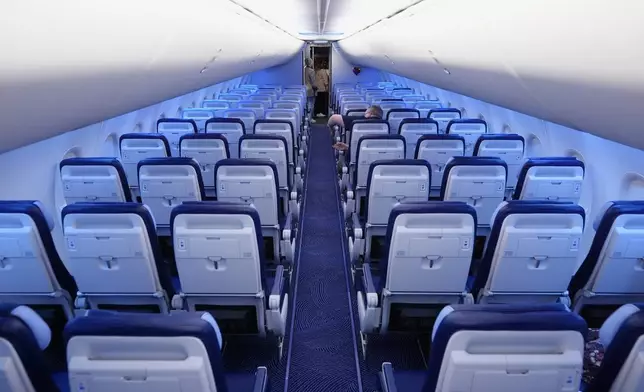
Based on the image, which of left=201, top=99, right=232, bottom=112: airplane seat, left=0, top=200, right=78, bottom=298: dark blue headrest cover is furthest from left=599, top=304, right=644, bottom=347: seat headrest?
left=201, top=99, right=232, bottom=112: airplane seat

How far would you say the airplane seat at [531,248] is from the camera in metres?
2.95

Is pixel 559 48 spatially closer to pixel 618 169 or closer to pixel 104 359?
pixel 104 359

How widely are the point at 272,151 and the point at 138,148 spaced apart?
1.71 meters

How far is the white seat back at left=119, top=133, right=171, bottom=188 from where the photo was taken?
5.80 m

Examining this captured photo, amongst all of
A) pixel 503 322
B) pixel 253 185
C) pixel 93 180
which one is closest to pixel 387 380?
pixel 503 322

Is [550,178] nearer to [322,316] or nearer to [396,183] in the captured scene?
[396,183]

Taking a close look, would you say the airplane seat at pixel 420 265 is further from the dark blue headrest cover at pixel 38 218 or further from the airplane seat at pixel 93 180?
the airplane seat at pixel 93 180

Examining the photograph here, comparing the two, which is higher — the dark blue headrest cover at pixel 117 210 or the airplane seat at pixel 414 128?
the dark blue headrest cover at pixel 117 210

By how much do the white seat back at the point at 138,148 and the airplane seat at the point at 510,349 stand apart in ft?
15.9

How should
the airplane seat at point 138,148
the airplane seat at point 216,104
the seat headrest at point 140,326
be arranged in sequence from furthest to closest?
the airplane seat at point 216,104 < the airplane seat at point 138,148 < the seat headrest at point 140,326

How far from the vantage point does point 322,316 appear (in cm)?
433

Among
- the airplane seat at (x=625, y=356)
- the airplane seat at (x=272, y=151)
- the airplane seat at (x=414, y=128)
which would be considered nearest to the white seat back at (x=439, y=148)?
the airplane seat at (x=414, y=128)

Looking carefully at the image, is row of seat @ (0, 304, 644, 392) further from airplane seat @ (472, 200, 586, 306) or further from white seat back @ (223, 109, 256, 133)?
white seat back @ (223, 109, 256, 133)

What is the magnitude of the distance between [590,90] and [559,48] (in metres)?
0.21
